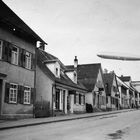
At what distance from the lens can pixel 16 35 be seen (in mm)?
23844

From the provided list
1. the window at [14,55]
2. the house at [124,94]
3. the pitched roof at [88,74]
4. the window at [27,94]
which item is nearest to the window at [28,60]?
the window at [14,55]

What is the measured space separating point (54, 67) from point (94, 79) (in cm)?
1604

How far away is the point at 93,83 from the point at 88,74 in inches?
114

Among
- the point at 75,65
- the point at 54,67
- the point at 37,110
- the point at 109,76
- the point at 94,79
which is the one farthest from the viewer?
the point at 109,76

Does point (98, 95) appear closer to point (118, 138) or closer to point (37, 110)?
point (37, 110)

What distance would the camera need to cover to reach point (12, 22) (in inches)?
885

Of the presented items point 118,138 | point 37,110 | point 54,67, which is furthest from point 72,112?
point 118,138

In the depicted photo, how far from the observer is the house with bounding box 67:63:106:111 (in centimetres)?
4522

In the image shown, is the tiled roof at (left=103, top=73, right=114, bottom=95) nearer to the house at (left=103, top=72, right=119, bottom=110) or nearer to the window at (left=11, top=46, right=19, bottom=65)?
the house at (left=103, top=72, right=119, bottom=110)

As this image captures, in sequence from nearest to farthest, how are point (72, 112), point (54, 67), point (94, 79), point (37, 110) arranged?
point (37, 110) → point (54, 67) → point (72, 112) → point (94, 79)

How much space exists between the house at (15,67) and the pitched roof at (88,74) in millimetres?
20452

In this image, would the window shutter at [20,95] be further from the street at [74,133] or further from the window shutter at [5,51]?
the street at [74,133]

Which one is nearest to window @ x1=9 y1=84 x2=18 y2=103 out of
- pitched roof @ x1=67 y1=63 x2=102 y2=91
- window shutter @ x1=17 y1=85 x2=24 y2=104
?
window shutter @ x1=17 y1=85 x2=24 y2=104

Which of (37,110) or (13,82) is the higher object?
(13,82)
